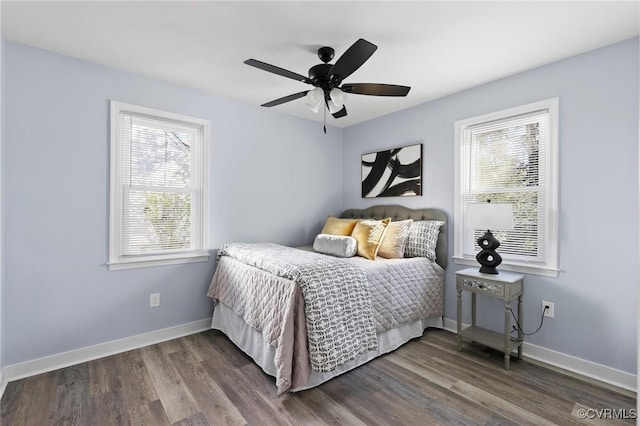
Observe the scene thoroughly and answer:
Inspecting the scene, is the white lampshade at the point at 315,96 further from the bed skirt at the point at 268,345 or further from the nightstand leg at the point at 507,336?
the nightstand leg at the point at 507,336

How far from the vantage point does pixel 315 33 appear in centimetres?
208

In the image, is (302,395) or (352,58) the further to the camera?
(302,395)

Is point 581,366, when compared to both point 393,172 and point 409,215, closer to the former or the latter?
point 409,215

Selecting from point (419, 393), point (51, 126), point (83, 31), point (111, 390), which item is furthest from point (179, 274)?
point (419, 393)

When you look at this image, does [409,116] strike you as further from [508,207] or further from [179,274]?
[179,274]

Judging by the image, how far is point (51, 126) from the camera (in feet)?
7.77

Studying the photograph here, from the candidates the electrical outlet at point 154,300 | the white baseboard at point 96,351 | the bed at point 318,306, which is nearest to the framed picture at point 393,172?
the bed at point 318,306

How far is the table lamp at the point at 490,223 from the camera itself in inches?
95.7

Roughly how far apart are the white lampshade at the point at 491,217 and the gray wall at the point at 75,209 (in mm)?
2349

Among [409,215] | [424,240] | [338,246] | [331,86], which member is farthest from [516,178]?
[331,86]

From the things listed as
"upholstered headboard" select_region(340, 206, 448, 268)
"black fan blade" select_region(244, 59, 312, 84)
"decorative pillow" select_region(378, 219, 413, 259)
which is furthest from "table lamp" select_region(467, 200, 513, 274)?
"black fan blade" select_region(244, 59, 312, 84)

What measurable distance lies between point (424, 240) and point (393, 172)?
100 cm

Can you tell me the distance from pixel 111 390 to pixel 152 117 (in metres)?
2.24

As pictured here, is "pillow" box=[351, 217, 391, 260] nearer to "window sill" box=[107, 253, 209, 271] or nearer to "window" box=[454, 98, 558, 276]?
"window" box=[454, 98, 558, 276]
